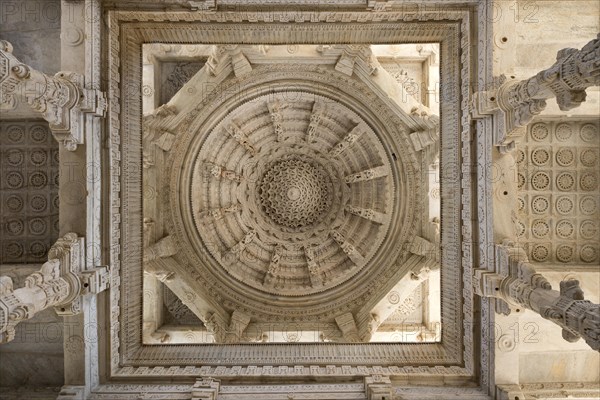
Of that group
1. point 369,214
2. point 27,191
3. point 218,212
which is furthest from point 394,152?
point 27,191

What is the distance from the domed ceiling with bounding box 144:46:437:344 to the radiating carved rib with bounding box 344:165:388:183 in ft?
0.14

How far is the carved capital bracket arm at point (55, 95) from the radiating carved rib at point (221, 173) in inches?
200

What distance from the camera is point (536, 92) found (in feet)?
21.2

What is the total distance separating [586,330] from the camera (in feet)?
16.6

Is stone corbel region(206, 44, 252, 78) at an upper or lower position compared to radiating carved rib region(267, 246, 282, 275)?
upper

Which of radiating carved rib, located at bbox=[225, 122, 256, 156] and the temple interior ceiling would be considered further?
radiating carved rib, located at bbox=[225, 122, 256, 156]

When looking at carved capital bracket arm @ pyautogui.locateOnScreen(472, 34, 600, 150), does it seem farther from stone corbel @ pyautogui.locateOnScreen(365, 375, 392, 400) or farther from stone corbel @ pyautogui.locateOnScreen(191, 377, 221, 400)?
stone corbel @ pyautogui.locateOnScreen(191, 377, 221, 400)

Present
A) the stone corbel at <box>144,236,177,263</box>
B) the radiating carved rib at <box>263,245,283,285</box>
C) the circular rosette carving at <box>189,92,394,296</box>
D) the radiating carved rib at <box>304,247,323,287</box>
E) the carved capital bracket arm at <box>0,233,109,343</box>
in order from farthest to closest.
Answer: the radiating carved rib at <box>263,245,283,285</box>, the radiating carved rib at <box>304,247,323,287</box>, the circular rosette carving at <box>189,92,394,296</box>, the stone corbel at <box>144,236,177,263</box>, the carved capital bracket arm at <box>0,233,109,343</box>

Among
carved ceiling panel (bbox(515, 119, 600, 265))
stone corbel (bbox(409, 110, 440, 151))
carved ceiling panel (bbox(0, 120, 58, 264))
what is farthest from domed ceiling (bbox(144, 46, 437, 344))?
carved ceiling panel (bbox(515, 119, 600, 265))

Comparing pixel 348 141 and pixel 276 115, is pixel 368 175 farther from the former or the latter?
pixel 276 115

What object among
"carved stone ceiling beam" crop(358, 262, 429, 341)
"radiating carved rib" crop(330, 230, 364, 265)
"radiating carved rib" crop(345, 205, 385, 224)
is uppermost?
"radiating carved rib" crop(345, 205, 385, 224)

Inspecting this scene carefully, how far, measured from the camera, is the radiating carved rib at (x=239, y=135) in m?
13.3

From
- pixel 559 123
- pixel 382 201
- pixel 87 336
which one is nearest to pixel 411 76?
pixel 382 201

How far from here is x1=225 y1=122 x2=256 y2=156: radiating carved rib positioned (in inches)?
523
